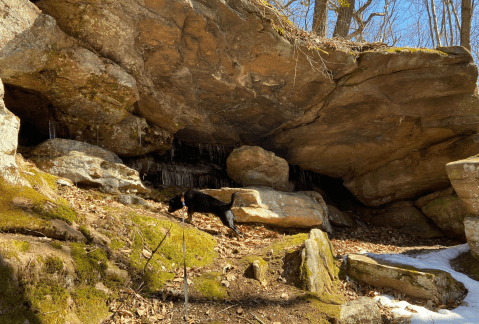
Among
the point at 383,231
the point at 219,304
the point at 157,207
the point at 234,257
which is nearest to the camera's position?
the point at 219,304

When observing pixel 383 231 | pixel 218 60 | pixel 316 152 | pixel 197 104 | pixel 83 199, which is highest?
pixel 218 60

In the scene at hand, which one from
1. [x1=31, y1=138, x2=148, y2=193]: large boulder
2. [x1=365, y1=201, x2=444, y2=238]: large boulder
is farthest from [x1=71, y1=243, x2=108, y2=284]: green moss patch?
[x1=365, y1=201, x2=444, y2=238]: large boulder

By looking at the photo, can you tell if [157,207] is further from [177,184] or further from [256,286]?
[256,286]

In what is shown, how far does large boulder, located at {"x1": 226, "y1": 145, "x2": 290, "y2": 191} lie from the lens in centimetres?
1054

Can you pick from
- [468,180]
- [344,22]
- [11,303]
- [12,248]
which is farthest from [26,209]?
[344,22]

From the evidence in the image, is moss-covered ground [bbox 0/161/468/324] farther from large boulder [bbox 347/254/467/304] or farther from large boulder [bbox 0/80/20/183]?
large boulder [bbox 347/254/467/304]

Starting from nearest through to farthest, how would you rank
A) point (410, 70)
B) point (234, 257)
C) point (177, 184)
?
point (234, 257)
point (410, 70)
point (177, 184)

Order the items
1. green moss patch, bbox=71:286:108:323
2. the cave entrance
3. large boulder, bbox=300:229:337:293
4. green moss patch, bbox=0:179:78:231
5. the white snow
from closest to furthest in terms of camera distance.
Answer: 1. green moss patch, bbox=71:286:108:323
2. green moss patch, bbox=0:179:78:231
3. the white snow
4. large boulder, bbox=300:229:337:293
5. the cave entrance

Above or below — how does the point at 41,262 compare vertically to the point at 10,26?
below

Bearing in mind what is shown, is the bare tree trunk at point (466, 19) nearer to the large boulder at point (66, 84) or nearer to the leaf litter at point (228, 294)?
the leaf litter at point (228, 294)

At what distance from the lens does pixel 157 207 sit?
748 cm

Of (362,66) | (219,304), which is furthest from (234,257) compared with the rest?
(362,66)

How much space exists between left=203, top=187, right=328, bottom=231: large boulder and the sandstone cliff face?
2860 millimetres

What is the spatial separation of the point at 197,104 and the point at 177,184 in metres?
2.93
